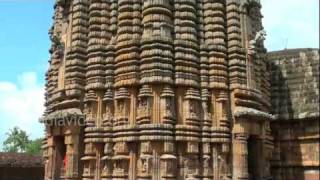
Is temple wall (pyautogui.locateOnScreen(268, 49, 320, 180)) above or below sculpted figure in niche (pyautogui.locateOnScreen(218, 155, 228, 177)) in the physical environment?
above

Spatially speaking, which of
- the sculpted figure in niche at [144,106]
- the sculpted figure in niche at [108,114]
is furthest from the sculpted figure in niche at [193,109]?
the sculpted figure in niche at [108,114]

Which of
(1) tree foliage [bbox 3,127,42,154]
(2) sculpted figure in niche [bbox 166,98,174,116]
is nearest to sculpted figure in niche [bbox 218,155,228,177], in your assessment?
(2) sculpted figure in niche [bbox 166,98,174,116]

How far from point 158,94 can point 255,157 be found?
4914mm

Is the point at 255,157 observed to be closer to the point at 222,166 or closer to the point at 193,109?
the point at 222,166

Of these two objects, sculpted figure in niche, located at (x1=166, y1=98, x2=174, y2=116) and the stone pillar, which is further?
the stone pillar

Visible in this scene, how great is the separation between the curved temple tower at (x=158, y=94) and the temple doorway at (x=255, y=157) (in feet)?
0.13

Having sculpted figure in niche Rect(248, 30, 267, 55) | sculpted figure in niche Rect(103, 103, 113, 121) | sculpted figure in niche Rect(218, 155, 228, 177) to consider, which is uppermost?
sculpted figure in niche Rect(248, 30, 267, 55)

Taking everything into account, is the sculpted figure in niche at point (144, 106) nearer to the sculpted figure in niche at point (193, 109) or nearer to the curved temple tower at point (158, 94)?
the curved temple tower at point (158, 94)

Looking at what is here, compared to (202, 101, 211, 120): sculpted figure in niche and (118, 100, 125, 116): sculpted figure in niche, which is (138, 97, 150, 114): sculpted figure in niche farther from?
(202, 101, 211, 120): sculpted figure in niche

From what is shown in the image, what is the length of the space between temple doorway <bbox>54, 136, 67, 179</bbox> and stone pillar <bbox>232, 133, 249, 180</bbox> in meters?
6.42

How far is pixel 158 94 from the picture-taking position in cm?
1460

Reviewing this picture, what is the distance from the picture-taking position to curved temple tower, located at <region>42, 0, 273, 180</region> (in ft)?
47.4

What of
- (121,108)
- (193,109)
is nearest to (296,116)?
(193,109)

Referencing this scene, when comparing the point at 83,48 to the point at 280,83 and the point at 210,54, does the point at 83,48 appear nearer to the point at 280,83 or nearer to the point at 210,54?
the point at 210,54
